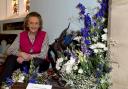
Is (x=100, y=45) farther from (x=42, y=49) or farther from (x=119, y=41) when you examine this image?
(x=42, y=49)

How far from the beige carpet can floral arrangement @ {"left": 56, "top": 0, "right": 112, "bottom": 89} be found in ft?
0.18

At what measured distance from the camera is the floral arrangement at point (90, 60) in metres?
1.89

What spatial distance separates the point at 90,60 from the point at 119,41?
25cm

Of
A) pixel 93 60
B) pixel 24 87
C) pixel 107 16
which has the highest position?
pixel 107 16

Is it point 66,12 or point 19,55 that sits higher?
point 66,12

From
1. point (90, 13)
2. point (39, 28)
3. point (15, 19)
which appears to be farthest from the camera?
point (15, 19)

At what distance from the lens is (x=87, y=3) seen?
7.95ft

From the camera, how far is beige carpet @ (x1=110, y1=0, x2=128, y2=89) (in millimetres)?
1784

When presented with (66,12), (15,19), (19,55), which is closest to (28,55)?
(19,55)

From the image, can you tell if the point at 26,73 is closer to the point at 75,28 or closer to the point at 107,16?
the point at 75,28

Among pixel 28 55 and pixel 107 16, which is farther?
pixel 28 55

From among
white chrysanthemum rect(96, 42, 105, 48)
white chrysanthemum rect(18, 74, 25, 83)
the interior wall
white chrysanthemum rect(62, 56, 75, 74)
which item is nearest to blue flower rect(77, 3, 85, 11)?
the interior wall

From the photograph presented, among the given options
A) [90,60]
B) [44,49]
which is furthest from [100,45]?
[44,49]

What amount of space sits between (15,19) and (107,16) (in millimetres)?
2387
